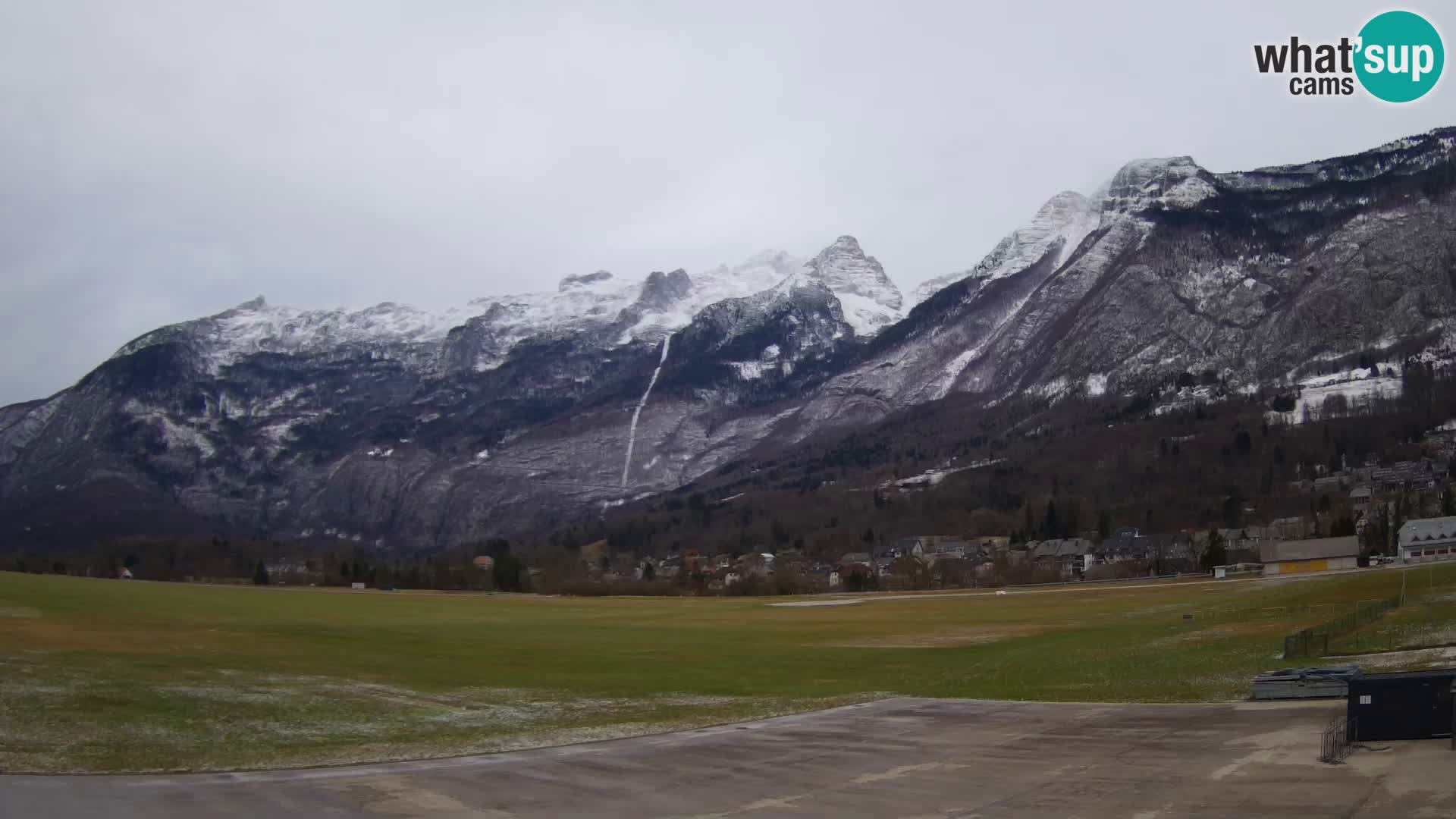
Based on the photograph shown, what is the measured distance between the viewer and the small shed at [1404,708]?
86.1 ft

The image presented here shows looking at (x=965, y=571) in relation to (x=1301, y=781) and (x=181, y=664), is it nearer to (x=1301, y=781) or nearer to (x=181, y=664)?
(x=181, y=664)

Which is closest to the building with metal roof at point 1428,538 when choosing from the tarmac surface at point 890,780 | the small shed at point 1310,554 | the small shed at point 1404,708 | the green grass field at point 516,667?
the small shed at point 1310,554

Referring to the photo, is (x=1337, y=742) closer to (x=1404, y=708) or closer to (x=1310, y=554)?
(x=1404, y=708)

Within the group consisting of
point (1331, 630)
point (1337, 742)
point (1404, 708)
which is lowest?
point (1331, 630)

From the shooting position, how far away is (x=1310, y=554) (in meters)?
135

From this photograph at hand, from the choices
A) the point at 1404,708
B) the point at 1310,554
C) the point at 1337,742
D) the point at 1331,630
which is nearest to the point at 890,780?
the point at 1337,742

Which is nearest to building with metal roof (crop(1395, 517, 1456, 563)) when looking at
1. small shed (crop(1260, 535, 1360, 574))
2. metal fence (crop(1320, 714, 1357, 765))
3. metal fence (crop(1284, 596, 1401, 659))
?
small shed (crop(1260, 535, 1360, 574))

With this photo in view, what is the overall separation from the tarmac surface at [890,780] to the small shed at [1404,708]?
0.53m

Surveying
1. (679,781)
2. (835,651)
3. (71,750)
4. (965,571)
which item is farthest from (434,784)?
(965,571)

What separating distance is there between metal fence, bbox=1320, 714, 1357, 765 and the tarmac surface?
319 millimetres

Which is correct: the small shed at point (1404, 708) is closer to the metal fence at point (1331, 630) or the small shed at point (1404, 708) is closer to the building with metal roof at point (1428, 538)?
the metal fence at point (1331, 630)

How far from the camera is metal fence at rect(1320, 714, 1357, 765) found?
25.3 metres

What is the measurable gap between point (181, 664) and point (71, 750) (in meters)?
21.5

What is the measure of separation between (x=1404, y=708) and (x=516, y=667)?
45.0 m
